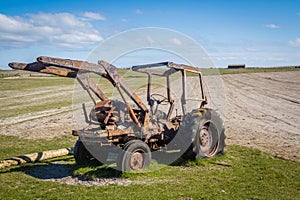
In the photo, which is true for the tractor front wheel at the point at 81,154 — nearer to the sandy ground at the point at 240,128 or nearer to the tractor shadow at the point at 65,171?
the tractor shadow at the point at 65,171

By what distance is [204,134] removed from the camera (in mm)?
11039

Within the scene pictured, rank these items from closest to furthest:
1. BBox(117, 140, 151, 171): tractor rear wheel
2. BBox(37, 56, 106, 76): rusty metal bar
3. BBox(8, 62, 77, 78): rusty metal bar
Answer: BBox(37, 56, 106, 76): rusty metal bar → BBox(8, 62, 77, 78): rusty metal bar → BBox(117, 140, 151, 171): tractor rear wheel

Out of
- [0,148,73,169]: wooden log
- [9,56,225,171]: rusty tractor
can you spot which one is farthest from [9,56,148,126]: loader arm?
[0,148,73,169]: wooden log

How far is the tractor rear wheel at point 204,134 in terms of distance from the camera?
10.2 meters

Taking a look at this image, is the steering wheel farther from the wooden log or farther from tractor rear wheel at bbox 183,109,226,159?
the wooden log

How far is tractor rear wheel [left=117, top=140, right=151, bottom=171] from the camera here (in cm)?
879

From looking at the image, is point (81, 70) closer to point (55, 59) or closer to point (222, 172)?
point (55, 59)

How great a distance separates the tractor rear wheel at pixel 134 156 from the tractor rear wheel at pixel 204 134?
1581 mm

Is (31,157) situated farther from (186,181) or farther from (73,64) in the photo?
(186,181)

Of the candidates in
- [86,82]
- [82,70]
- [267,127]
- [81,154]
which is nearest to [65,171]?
[81,154]

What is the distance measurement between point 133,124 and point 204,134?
2.80 metres

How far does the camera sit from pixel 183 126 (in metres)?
10.5

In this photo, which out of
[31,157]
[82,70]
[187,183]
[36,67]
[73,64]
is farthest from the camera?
[31,157]

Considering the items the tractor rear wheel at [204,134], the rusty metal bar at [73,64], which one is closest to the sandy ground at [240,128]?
the tractor rear wheel at [204,134]
